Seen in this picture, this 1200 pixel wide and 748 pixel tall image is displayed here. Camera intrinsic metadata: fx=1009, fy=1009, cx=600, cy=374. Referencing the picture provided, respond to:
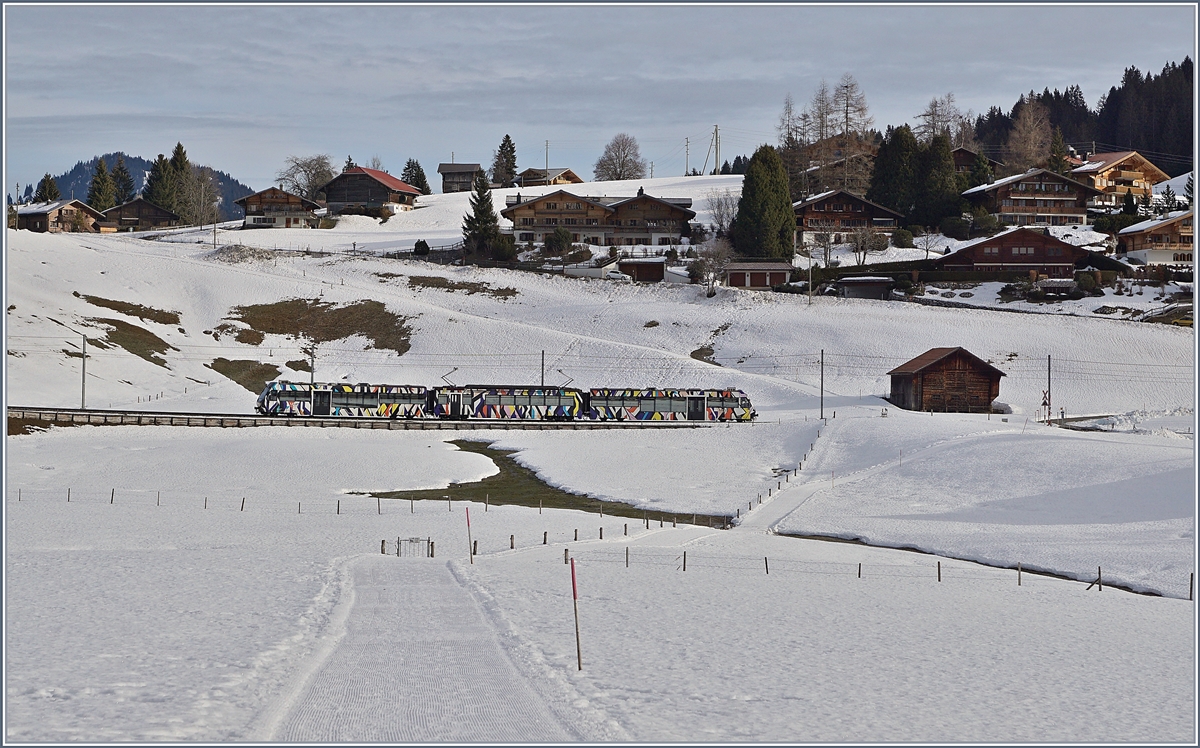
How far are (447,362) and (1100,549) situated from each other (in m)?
68.6

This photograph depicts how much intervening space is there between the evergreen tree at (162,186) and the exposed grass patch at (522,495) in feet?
452

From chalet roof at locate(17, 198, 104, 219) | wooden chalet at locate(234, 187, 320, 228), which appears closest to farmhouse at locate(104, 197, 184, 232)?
chalet roof at locate(17, 198, 104, 219)

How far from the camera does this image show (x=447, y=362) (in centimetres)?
9669

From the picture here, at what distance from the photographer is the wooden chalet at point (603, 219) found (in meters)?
141

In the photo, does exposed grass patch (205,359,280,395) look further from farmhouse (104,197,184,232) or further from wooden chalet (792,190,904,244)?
farmhouse (104,197,184,232)

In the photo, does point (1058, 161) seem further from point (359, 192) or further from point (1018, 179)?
point (359, 192)

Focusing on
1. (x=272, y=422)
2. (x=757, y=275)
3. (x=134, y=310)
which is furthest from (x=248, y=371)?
(x=757, y=275)

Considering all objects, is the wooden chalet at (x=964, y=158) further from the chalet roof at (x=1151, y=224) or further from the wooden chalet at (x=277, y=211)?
the wooden chalet at (x=277, y=211)

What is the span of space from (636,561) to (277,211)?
13460 centimetres

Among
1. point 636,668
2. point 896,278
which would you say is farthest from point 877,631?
point 896,278

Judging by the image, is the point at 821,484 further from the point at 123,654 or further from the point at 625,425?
the point at 123,654

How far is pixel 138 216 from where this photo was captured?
537 ft

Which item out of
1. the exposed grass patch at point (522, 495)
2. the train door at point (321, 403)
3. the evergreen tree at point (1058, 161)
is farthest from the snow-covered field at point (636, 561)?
the evergreen tree at point (1058, 161)

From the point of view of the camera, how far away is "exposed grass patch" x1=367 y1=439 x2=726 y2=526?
4741 cm
